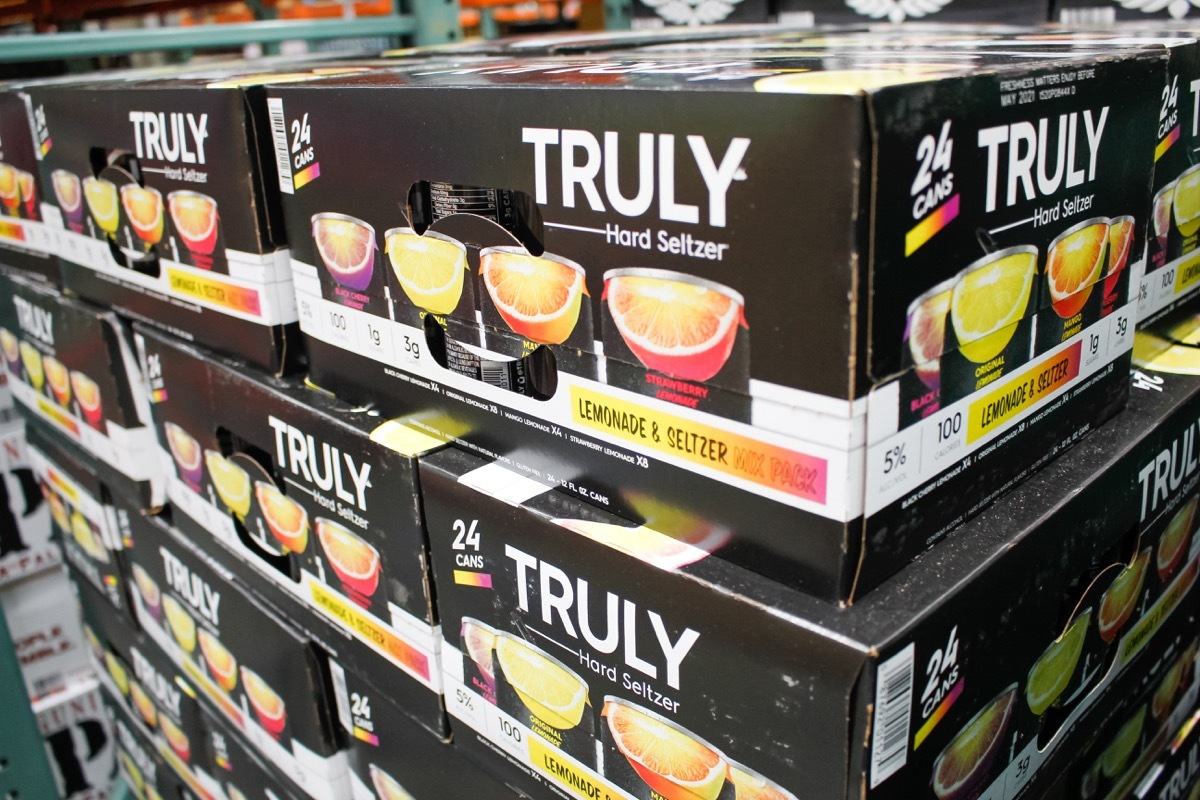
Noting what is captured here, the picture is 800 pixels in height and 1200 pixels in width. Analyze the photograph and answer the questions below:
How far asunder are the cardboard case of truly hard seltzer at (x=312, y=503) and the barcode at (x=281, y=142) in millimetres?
173

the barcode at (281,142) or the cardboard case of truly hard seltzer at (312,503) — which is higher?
the barcode at (281,142)

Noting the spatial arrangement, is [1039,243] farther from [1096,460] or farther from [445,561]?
[445,561]

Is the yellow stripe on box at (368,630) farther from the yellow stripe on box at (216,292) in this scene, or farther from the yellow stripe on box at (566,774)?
the yellow stripe on box at (216,292)

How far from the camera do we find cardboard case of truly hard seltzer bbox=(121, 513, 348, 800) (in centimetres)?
96

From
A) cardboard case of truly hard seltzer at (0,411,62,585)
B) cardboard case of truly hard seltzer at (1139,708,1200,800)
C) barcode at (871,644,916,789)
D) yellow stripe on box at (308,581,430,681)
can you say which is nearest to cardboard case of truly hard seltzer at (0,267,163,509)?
cardboard case of truly hard seltzer at (0,411,62,585)

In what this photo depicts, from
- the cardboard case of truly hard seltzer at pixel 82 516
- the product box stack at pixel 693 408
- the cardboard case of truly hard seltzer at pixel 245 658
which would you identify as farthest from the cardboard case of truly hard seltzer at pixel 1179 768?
the cardboard case of truly hard seltzer at pixel 82 516

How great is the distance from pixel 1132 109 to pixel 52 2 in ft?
11.5

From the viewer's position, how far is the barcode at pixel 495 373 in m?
0.66

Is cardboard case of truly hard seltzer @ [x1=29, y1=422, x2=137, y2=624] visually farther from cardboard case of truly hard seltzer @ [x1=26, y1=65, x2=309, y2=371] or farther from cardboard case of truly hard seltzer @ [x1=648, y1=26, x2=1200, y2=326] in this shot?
cardboard case of truly hard seltzer @ [x1=648, y1=26, x2=1200, y2=326]

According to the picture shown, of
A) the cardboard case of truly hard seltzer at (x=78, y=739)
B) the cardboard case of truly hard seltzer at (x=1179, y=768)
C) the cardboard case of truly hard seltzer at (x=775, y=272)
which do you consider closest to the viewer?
the cardboard case of truly hard seltzer at (x=775, y=272)

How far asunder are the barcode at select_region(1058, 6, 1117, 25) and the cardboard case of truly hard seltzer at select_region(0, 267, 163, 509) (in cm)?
114

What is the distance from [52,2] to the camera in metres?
3.19

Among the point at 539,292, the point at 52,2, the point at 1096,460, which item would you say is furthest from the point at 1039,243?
the point at 52,2

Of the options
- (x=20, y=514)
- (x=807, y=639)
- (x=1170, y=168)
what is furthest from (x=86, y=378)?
(x=1170, y=168)
